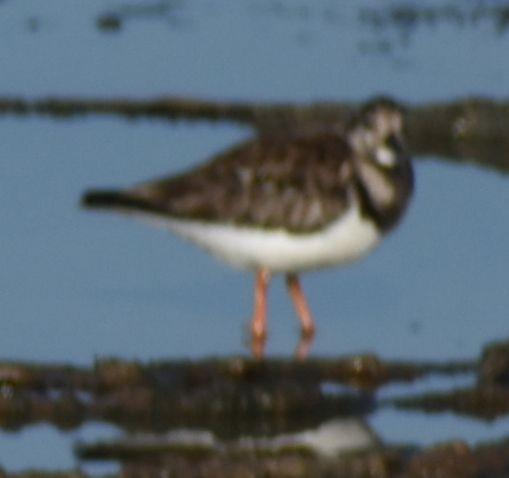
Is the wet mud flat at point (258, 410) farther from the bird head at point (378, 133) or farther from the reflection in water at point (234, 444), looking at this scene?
the bird head at point (378, 133)

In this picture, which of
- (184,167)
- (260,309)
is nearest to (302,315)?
(260,309)

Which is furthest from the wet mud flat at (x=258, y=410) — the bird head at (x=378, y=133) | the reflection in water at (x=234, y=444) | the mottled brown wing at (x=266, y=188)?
the bird head at (x=378, y=133)

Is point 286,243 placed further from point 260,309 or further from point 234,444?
point 234,444

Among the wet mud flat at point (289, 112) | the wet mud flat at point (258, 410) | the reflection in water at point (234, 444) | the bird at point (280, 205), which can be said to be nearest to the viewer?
the wet mud flat at point (258, 410)

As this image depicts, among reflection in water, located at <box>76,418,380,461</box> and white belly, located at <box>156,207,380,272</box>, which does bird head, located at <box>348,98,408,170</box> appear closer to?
white belly, located at <box>156,207,380,272</box>

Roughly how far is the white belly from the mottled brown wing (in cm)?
4

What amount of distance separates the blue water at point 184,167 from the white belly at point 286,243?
0.91 feet

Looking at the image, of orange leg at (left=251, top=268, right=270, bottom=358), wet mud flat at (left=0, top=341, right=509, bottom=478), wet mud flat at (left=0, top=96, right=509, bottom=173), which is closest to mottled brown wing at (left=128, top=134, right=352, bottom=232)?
orange leg at (left=251, top=268, right=270, bottom=358)

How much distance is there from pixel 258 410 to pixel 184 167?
3.38 metres

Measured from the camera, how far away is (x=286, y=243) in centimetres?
913

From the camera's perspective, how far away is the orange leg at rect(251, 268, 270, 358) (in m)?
9.07

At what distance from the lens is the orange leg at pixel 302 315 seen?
354 inches

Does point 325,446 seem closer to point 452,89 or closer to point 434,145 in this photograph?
point 434,145

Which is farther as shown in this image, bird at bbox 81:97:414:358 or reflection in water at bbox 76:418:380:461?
bird at bbox 81:97:414:358
